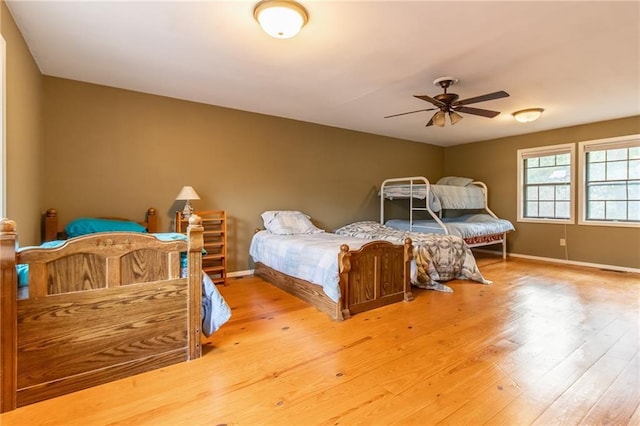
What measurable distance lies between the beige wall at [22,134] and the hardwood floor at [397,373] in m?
1.57

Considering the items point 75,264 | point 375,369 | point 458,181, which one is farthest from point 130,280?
point 458,181

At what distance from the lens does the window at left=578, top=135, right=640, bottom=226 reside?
460 centimetres

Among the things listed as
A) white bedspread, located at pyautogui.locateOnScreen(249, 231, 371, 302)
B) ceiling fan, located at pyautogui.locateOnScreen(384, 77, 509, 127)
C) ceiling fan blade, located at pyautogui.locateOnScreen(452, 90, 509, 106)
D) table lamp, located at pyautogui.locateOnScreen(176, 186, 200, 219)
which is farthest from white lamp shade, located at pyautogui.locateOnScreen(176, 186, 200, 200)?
ceiling fan blade, located at pyautogui.locateOnScreen(452, 90, 509, 106)

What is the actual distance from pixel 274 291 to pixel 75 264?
7.25 feet

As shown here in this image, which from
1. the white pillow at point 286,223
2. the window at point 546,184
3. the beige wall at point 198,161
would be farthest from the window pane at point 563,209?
the white pillow at point 286,223

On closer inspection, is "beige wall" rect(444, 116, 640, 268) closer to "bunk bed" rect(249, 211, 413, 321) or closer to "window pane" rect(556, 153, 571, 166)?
"window pane" rect(556, 153, 571, 166)

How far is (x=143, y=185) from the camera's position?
3695 millimetres

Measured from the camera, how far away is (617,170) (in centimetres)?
473

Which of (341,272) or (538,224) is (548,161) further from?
(341,272)

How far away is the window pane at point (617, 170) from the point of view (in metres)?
4.68

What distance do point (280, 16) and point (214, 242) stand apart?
9.62 ft

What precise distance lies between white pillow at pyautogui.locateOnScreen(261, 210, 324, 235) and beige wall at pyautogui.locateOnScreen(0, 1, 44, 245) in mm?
2389

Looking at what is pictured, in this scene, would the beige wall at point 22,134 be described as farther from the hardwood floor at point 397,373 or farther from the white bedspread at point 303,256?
the white bedspread at point 303,256

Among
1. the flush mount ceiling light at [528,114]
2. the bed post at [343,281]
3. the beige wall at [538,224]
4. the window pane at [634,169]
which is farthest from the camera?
the beige wall at [538,224]
